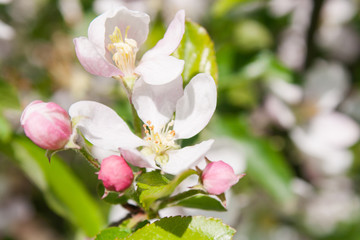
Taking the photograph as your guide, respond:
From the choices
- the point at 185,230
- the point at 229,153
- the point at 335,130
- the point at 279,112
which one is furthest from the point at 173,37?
the point at 335,130

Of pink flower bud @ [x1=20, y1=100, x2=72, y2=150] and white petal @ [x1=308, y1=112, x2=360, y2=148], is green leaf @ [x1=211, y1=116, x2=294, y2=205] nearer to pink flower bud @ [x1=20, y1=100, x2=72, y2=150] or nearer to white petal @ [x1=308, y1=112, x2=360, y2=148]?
white petal @ [x1=308, y1=112, x2=360, y2=148]

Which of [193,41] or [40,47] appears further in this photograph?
[40,47]

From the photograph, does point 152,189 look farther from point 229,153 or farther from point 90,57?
point 229,153

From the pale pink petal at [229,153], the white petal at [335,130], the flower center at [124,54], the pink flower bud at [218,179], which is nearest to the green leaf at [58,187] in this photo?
the pale pink petal at [229,153]

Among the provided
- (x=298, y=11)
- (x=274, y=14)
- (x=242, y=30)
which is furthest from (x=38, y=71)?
(x=298, y=11)

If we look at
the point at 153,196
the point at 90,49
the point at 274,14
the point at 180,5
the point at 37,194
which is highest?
the point at 274,14

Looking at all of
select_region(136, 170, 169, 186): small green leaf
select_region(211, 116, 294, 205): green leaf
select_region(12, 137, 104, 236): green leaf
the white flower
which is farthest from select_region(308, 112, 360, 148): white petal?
select_region(136, 170, 169, 186): small green leaf

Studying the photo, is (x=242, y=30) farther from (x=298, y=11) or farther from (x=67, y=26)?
(x=67, y=26)

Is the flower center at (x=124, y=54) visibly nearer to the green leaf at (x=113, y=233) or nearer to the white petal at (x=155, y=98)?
the white petal at (x=155, y=98)
